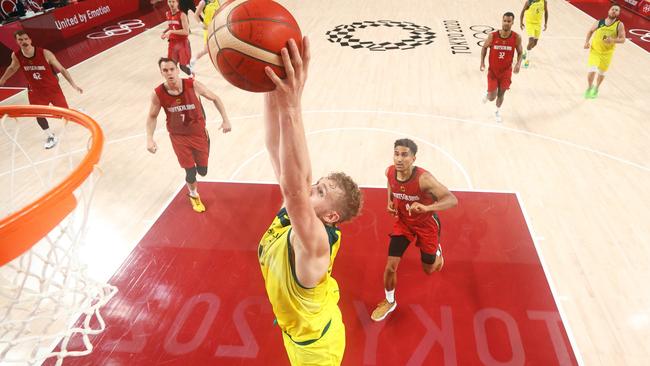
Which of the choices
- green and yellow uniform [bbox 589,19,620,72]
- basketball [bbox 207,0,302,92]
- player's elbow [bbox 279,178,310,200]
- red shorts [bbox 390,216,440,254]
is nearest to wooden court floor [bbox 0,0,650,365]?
green and yellow uniform [bbox 589,19,620,72]

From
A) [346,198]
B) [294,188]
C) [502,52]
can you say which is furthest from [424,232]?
[502,52]

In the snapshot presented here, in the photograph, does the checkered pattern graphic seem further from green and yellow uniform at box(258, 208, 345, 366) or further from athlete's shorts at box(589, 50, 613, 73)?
green and yellow uniform at box(258, 208, 345, 366)

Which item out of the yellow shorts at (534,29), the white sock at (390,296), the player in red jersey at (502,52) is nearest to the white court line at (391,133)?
the player in red jersey at (502,52)

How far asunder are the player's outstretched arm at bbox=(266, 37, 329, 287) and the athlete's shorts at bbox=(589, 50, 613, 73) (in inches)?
284

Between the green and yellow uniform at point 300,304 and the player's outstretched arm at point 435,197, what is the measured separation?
37.9 inches

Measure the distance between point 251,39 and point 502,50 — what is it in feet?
17.8

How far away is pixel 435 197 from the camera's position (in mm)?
3094

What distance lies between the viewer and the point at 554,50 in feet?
31.1

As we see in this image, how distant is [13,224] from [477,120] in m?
6.22

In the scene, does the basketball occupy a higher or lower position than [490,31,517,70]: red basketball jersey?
higher

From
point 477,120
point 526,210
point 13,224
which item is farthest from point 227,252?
point 477,120

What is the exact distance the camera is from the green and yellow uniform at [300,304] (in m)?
1.92

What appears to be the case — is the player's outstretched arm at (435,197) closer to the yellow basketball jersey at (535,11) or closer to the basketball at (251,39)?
the basketball at (251,39)

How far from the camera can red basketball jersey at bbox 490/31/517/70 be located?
5848 mm
